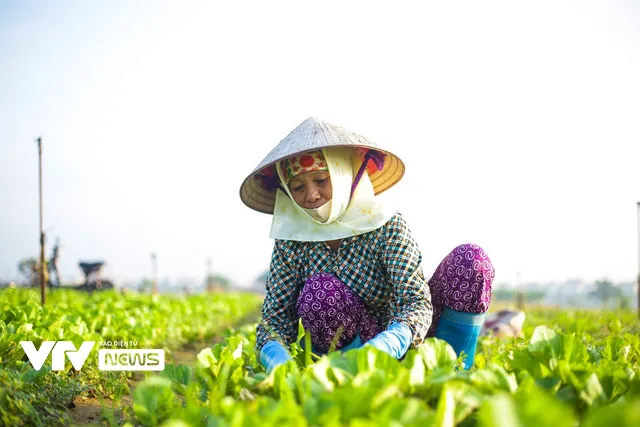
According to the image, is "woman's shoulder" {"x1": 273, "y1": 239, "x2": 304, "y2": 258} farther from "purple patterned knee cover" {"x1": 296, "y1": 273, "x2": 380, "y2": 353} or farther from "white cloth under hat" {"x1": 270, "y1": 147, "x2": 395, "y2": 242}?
"purple patterned knee cover" {"x1": 296, "y1": 273, "x2": 380, "y2": 353}

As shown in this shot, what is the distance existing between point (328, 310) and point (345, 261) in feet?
0.84

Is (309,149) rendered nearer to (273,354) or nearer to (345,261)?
(345,261)

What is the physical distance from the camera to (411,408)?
0.99 m

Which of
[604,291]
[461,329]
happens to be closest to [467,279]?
[461,329]

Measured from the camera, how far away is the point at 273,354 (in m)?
1.84

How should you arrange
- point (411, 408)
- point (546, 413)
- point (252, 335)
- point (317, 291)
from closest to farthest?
point (546, 413) < point (411, 408) < point (317, 291) < point (252, 335)

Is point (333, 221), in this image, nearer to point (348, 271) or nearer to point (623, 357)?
point (348, 271)

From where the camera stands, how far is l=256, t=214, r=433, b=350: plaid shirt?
208 centimetres

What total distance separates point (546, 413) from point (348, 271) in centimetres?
151

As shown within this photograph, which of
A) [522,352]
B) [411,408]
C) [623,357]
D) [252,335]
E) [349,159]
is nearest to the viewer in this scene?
[411,408]

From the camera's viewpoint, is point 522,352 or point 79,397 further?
point 79,397

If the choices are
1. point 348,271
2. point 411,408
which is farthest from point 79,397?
point 411,408
